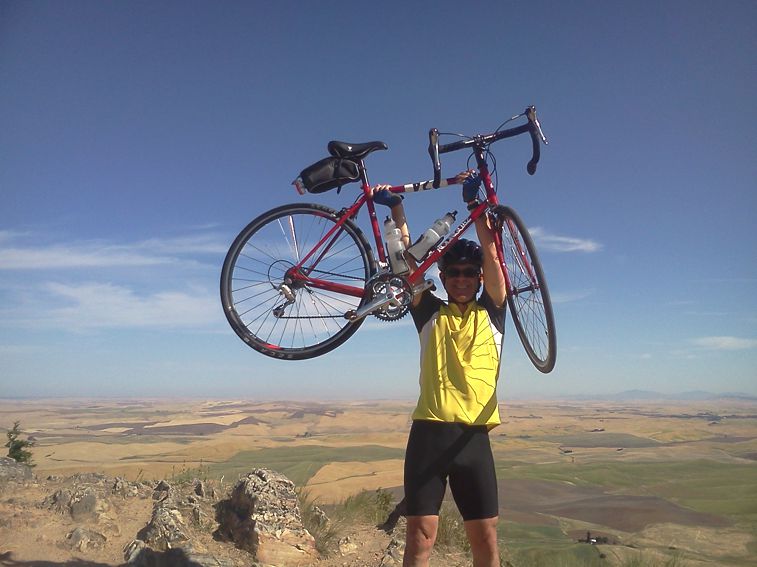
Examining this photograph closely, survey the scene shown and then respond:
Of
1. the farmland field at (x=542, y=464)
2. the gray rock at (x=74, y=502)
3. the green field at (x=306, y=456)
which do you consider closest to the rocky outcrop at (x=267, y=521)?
the gray rock at (x=74, y=502)

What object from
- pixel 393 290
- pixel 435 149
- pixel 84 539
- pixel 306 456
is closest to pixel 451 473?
pixel 393 290

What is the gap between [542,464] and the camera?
5241 centimetres

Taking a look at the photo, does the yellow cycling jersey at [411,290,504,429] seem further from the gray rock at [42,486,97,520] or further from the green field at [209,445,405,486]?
the green field at [209,445,405,486]

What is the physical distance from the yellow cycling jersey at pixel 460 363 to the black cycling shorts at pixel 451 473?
0.10m

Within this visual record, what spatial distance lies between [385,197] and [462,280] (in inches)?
43.9

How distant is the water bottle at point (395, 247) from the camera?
3.69 m

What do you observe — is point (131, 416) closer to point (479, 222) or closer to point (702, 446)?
point (702, 446)

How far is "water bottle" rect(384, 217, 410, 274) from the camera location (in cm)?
369

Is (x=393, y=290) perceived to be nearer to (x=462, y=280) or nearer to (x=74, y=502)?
(x=462, y=280)

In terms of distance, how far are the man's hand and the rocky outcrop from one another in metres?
3.48

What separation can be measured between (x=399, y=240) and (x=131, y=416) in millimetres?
95735

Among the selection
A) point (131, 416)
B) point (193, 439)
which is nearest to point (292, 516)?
point (193, 439)

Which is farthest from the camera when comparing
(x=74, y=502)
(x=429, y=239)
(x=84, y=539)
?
(x=74, y=502)

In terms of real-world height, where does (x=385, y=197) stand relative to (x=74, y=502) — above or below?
above
